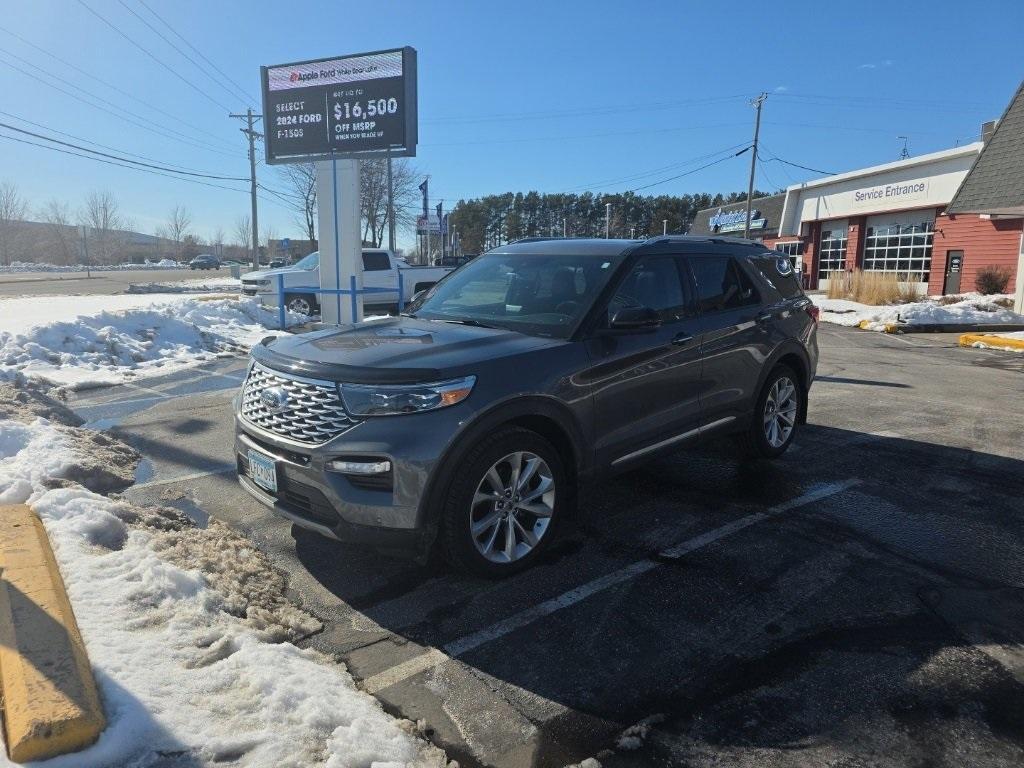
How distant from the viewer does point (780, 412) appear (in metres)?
6.07

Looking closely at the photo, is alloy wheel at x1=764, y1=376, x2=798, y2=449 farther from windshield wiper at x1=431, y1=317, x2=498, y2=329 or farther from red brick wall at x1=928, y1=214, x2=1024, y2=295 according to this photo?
red brick wall at x1=928, y1=214, x2=1024, y2=295

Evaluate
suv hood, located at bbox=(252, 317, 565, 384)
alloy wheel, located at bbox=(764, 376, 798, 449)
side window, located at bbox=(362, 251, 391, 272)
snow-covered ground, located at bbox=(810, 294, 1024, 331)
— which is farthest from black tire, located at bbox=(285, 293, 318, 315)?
alloy wheel, located at bbox=(764, 376, 798, 449)

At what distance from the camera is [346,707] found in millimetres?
2660

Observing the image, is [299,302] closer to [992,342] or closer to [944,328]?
[992,342]

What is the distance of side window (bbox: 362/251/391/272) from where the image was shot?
20.3 meters

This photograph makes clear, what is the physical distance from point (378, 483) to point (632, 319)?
5.93 feet

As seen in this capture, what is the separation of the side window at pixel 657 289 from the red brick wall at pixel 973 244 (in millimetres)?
24764

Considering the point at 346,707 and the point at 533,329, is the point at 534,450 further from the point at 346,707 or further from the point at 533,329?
the point at 346,707

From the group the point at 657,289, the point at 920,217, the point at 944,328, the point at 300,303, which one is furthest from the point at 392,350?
the point at 920,217

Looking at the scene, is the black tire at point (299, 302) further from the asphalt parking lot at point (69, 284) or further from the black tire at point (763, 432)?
the black tire at point (763, 432)

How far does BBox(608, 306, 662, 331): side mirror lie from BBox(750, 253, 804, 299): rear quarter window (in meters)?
1.99

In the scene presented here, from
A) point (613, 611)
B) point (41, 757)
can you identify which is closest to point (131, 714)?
point (41, 757)

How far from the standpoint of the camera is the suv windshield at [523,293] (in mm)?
4426

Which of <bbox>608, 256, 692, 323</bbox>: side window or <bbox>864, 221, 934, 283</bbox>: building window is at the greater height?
<bbox>864, 221, 934, 283</bbox>: building window
